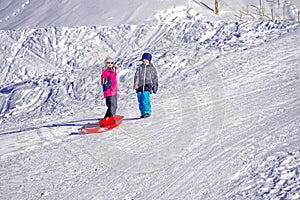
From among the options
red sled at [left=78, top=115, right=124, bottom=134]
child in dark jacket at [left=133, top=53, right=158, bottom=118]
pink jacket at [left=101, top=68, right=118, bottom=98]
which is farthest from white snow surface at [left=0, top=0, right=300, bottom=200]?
pink jacket at [left=101, top=68, right=118, bottom=98]

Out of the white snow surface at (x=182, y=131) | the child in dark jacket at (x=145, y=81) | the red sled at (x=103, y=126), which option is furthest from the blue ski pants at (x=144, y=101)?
the red sled at (x=103, y=126)

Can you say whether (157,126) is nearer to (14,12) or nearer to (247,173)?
(247,173)

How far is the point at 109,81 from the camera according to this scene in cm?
871

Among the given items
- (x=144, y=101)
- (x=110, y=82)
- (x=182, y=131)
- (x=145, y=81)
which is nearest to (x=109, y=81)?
(x=110, y=82)

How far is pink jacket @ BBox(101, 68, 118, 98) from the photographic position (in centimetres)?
865

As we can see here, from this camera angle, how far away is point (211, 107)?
Result: 350 inches

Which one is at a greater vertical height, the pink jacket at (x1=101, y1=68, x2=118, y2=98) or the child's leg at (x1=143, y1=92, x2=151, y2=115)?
the pink jacket at (x1=101, y1=68, x2=118, y2=98)

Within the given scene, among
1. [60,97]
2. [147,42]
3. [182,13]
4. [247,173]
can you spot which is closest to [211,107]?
[247,173]

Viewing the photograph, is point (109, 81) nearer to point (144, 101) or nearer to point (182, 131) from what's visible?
point (144, 101)

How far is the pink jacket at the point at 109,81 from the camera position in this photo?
8.65 meters

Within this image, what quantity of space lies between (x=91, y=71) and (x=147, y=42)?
591cm

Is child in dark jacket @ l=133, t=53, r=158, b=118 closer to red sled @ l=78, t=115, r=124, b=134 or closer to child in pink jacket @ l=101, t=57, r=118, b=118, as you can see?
child in pink jacket @ l=101, t=57, r=118, b=118

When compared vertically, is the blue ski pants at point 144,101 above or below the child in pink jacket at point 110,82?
below

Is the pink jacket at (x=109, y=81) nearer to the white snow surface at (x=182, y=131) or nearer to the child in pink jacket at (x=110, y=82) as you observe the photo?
the child in pink jacket at (x=110, y=82)
